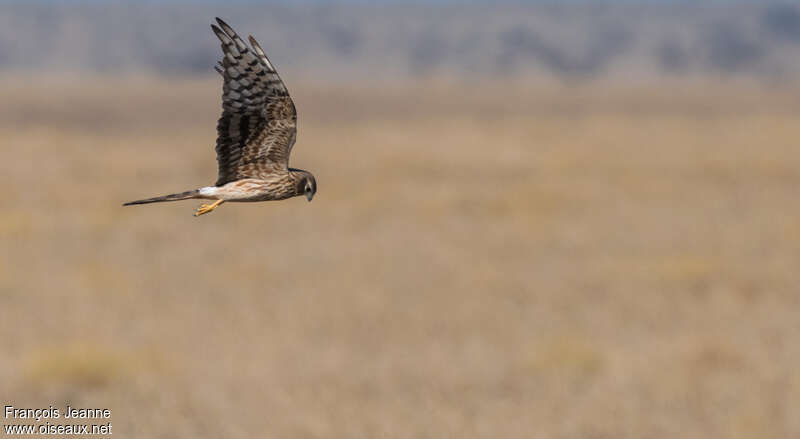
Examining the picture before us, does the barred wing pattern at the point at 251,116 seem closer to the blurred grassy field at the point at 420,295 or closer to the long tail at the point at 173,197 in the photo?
the long tail at the point at 173,197

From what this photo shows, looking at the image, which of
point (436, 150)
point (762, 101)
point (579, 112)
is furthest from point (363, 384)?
point (762, 101)

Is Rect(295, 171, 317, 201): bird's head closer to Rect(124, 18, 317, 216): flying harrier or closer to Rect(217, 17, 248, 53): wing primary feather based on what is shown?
Rect(124, 18, 317, 216): flying harrier

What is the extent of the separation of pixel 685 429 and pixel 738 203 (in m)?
25.3

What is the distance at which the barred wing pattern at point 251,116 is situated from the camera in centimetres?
193

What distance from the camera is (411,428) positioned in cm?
2306

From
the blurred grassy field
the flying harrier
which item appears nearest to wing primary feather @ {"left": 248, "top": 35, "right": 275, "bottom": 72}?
the flying harrier

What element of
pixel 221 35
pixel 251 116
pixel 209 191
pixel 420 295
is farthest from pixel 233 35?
pixel 420 295

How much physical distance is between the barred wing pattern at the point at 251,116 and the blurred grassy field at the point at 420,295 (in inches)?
811

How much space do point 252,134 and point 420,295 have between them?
31.5 m

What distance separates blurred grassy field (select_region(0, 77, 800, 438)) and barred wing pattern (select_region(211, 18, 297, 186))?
67.6 feet

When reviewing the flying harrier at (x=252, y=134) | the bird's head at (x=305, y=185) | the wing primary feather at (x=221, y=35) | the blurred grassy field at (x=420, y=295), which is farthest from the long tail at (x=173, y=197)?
the blurred grassy field at (x=420, y=295)

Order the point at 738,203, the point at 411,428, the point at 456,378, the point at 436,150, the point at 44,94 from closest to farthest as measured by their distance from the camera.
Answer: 1. the point at 411,428
2. the point at 456,378
3. the point at 738,203
4. the point at 436,150
5. the point at 44,94

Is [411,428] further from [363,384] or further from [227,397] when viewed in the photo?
[227,397]

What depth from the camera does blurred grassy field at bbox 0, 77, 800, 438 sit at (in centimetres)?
2450
